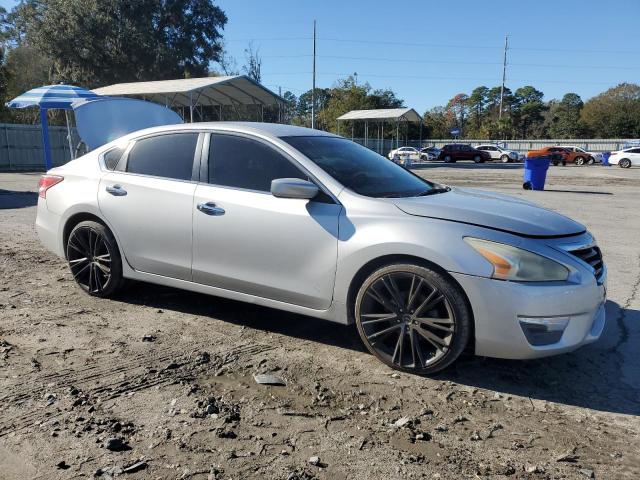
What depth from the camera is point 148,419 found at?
114 inches

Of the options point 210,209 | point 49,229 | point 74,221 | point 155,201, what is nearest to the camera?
point 210,209

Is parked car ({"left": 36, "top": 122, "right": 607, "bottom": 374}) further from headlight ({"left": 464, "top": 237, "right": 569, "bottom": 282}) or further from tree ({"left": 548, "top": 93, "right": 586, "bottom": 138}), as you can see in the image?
tree ({"left": 548, "top": 93, "right": 586, "bottom": 138})

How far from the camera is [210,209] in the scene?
4.12 meters

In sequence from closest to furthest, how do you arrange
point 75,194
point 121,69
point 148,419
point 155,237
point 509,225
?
point 148,419 → point 509,225 → point 155,237 → point 75,194 → point 121,69

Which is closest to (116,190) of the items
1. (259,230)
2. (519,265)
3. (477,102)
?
(259,230)

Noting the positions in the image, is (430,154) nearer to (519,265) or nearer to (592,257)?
(592,257)

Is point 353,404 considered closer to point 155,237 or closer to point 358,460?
point 358,460

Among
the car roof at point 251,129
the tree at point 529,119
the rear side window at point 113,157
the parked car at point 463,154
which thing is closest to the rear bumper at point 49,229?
the rear side window at point 113,157

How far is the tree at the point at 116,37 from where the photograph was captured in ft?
127

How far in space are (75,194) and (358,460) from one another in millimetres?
3691

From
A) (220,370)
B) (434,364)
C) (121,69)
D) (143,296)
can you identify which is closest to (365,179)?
(434,364)

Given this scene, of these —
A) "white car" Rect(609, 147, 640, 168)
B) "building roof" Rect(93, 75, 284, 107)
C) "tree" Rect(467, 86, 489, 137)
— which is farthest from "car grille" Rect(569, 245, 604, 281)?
"tree" Rect(467, 86, 489, 137)

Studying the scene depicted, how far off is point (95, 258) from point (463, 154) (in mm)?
46805

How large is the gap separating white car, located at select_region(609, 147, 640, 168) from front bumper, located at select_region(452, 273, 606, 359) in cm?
4215
